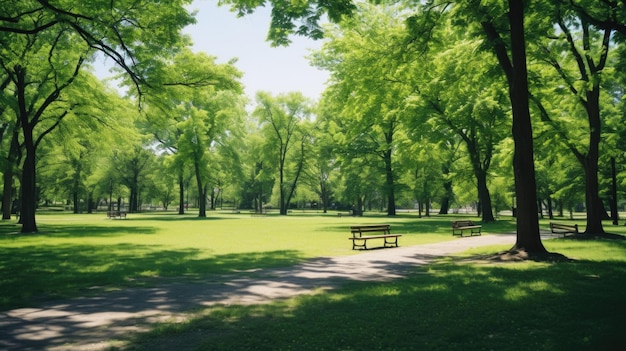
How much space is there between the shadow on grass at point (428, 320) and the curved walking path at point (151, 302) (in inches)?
27.4

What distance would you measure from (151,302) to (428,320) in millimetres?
4986

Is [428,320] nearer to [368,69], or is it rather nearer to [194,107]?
[368,69]

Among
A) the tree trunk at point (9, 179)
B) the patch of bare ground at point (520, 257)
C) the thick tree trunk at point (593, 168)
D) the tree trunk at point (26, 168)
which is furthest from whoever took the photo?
the tree trunk at point (9, 179)

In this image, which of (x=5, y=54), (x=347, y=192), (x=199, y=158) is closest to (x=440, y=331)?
(x=5, y=54)

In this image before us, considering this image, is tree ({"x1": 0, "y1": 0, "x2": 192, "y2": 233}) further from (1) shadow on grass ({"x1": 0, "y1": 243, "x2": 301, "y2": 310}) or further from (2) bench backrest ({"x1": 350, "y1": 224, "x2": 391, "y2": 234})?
(2) bench backrest ({"x1": 350, "y1": 224, "x2": 391, "y2": 234})

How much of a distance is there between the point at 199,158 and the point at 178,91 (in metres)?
27.5

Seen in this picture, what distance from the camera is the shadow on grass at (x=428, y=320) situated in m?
5.16

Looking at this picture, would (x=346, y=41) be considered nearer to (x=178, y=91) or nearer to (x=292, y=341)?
(x=178, y=91)

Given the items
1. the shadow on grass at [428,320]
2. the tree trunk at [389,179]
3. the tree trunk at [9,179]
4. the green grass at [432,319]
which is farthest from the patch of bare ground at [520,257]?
the tree trunk at [389,179]

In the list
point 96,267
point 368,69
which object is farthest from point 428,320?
point 368,69

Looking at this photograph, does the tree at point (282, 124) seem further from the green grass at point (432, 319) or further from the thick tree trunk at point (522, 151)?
the green grass at point (432, 319)

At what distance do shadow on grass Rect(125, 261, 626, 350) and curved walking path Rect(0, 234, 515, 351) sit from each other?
27.4 inches

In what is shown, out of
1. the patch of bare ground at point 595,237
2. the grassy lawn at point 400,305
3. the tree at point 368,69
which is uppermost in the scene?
the tree at point 368,69

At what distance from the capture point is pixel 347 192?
54.0m
